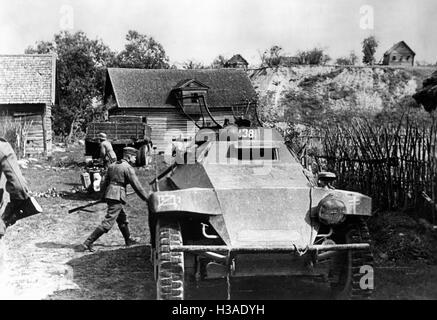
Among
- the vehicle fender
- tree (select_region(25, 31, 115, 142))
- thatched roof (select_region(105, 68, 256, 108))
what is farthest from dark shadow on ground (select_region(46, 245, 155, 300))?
tree (select_region(25, 31, 115, 142))

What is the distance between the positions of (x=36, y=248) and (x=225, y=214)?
179 inches

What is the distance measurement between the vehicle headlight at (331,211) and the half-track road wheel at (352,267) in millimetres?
275

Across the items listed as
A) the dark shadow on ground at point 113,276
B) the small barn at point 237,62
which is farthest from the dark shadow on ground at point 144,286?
the small barn at point 237,62

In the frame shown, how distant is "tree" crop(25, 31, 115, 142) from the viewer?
1757 inches

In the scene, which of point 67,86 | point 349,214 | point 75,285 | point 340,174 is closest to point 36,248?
point 75,285

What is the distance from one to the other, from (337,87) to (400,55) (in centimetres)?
1554

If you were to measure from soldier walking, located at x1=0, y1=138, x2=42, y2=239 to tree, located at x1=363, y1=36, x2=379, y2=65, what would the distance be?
165 feet

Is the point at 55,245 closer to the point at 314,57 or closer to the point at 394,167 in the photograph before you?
the point at 394,167

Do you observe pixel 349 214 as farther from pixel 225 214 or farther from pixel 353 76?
pixel 353 76

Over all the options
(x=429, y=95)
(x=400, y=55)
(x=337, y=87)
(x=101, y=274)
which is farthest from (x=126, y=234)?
(x=400, y=55)

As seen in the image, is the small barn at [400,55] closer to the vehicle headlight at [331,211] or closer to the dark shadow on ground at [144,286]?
the dark shadow on ground at [144,286]

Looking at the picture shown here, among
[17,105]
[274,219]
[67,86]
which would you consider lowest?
[274,219]

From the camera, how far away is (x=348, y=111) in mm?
47969

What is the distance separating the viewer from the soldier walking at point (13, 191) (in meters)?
6.79
